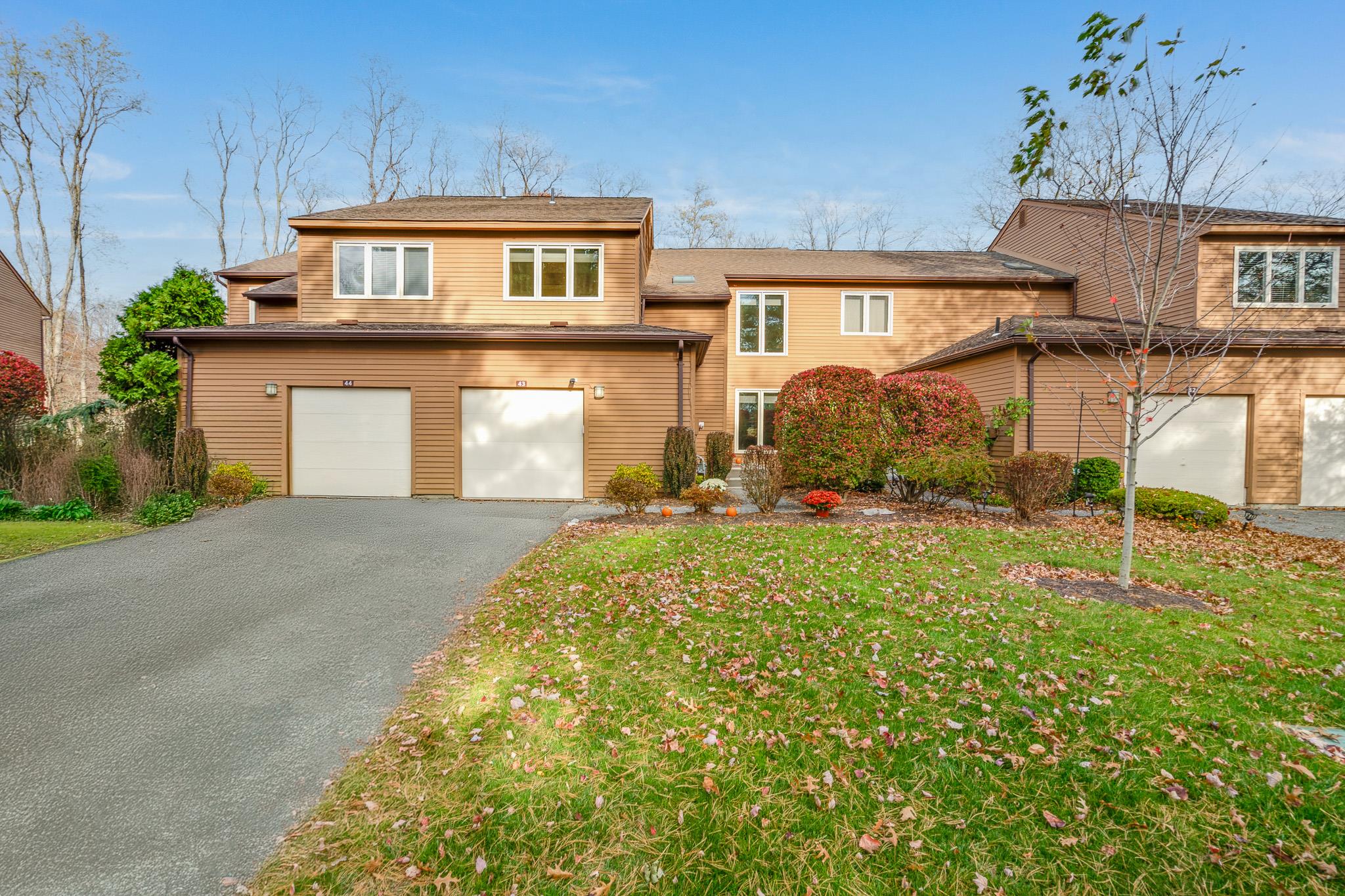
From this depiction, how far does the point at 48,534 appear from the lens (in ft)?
24.2

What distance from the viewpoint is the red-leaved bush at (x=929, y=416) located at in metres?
10.8

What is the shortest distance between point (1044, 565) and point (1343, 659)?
253 cm

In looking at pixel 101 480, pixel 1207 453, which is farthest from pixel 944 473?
pixel 101 480

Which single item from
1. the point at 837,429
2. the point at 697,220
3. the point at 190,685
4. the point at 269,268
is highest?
the point at 697,220

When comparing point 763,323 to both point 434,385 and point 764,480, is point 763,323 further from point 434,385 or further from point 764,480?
point 434,385

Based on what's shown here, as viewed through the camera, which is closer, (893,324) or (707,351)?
(707,351)

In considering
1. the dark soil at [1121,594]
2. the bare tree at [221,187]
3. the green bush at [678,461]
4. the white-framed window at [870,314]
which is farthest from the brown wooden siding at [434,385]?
the bare tree at [221,187]

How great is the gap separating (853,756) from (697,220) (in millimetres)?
26779

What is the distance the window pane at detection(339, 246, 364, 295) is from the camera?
1298 centimetres

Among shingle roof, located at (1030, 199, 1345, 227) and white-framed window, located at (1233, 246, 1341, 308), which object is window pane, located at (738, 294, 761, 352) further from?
white-framed window, located at (1233, 246, 1341, 308)

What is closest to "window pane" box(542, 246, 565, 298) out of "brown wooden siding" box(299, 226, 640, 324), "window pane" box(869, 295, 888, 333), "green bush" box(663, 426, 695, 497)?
"brown wooden siding" box(299, 226, 640, 324)

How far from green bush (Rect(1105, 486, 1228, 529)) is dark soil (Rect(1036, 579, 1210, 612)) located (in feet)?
14.3

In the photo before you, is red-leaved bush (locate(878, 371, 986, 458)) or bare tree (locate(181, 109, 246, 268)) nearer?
red-leaved bush (locate(878, 371, 986, 458))

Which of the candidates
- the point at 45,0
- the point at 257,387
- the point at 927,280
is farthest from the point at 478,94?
the point at 927,280
